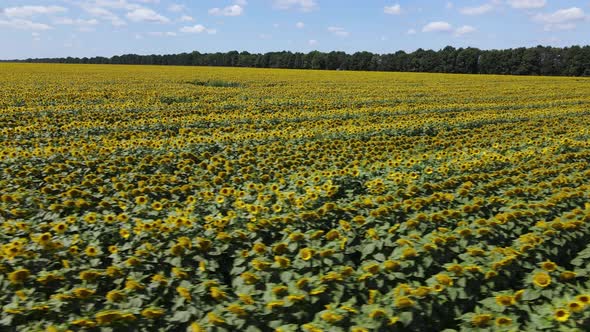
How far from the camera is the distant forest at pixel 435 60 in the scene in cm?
5753

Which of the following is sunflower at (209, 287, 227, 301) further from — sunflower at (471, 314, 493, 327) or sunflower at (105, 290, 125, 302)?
sunflower at (471, 314, 493, 327)

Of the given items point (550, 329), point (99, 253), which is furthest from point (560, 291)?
point (99, 253)

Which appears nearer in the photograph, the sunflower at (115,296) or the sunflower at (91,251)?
the sunflower at (115,296)

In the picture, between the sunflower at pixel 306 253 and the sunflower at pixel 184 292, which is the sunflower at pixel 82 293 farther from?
the sunflower at pixel 306 253

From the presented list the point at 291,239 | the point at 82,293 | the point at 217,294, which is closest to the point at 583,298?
the point at 291,239

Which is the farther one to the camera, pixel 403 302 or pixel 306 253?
pixel 306 253

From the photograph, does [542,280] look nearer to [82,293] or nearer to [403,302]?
[403,302]

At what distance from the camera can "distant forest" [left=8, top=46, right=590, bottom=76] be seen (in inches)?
2265

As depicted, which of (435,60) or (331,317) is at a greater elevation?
(435,60)

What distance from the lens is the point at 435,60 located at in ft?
209

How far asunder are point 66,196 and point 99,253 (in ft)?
5.70

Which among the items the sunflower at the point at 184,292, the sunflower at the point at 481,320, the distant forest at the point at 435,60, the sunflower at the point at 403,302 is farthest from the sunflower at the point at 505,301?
the distant forest at the point at 435,60

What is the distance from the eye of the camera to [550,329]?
2494 mm

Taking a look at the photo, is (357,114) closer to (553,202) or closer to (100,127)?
(100,127)
